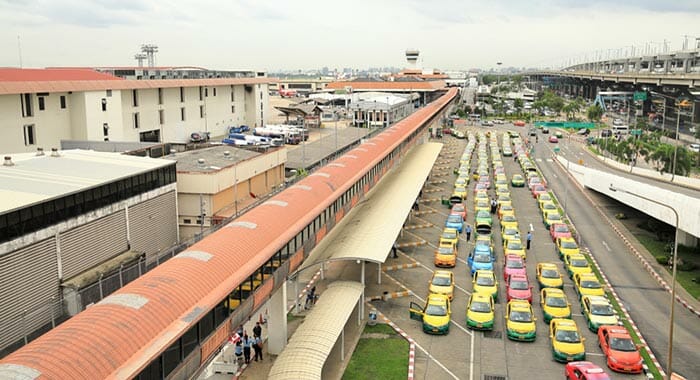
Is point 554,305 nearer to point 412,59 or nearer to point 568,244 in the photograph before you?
point 568,244

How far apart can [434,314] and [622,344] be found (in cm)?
671

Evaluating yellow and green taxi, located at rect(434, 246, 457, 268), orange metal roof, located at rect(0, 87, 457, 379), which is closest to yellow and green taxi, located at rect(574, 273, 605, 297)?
yellow and green taxi, located at rect(434, 246, 457, 268)

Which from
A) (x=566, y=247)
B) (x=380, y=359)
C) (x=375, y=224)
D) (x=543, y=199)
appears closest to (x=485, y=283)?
(x=375, y=224)

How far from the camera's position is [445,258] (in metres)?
32.0

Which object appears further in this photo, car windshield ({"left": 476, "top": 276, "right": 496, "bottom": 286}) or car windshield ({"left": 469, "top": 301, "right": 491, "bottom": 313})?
car windshield ({"left": 476, "top": 276, "right": 496, "bottom": 286})

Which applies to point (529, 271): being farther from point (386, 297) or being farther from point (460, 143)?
point (460, 143)

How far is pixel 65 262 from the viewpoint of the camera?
72.2 feet

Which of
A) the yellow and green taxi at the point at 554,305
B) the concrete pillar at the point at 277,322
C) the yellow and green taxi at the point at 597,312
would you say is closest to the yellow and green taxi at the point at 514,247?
the yellow and green taxi at the point at 554,305

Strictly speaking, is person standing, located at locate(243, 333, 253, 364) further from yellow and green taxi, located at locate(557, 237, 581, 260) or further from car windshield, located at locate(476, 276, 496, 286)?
yellow and green taxi, located at locate(557, 237, 581, 260)

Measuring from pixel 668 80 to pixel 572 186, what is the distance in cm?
4752

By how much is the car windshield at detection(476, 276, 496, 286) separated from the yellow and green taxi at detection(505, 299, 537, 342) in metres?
2.94

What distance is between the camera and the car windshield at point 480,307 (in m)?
24.4

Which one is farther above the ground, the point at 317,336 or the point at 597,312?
the point at 317,336

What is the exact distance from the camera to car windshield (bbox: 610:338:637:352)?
826 inches
